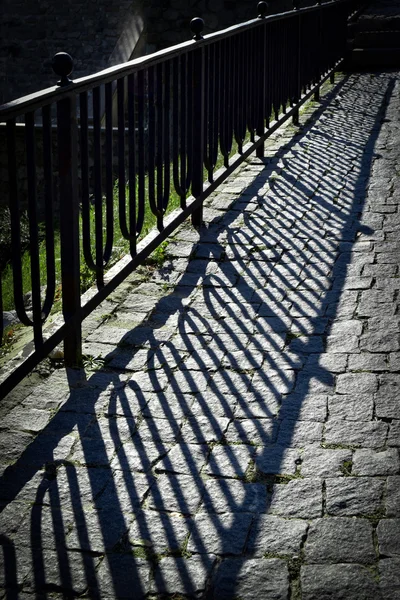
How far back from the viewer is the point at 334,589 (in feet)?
8.95

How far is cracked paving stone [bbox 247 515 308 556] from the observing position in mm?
2934

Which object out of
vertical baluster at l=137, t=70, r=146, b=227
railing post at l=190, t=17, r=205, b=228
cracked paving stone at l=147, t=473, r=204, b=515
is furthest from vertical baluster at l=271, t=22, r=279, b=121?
cracked paving stone at l=147, t=473, r=204, b=515

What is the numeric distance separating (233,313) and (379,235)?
1737 mm

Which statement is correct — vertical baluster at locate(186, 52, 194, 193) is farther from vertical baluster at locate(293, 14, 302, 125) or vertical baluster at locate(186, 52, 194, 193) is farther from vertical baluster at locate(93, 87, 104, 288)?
vertical baluster at locate(293, 14, 302, 125)

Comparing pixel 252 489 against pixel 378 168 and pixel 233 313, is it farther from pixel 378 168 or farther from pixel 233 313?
pixel 378 168

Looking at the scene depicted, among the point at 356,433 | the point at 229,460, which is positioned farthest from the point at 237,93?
the point at 229,460

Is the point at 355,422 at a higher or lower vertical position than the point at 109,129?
lower

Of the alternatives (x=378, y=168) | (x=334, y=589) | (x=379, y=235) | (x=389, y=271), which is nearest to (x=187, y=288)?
(x=389, y=271)

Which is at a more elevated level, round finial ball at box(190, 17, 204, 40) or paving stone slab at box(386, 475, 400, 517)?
round finial ball at box(190, 17, 204, 40)

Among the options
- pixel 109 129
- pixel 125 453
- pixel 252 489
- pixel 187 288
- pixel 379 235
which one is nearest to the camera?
pixel 252 489

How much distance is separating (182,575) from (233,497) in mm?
485

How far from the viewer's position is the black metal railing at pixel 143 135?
12.6 ft

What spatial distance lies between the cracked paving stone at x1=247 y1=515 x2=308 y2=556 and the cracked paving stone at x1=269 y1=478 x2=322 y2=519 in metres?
0.05

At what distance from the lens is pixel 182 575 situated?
2820 mm
